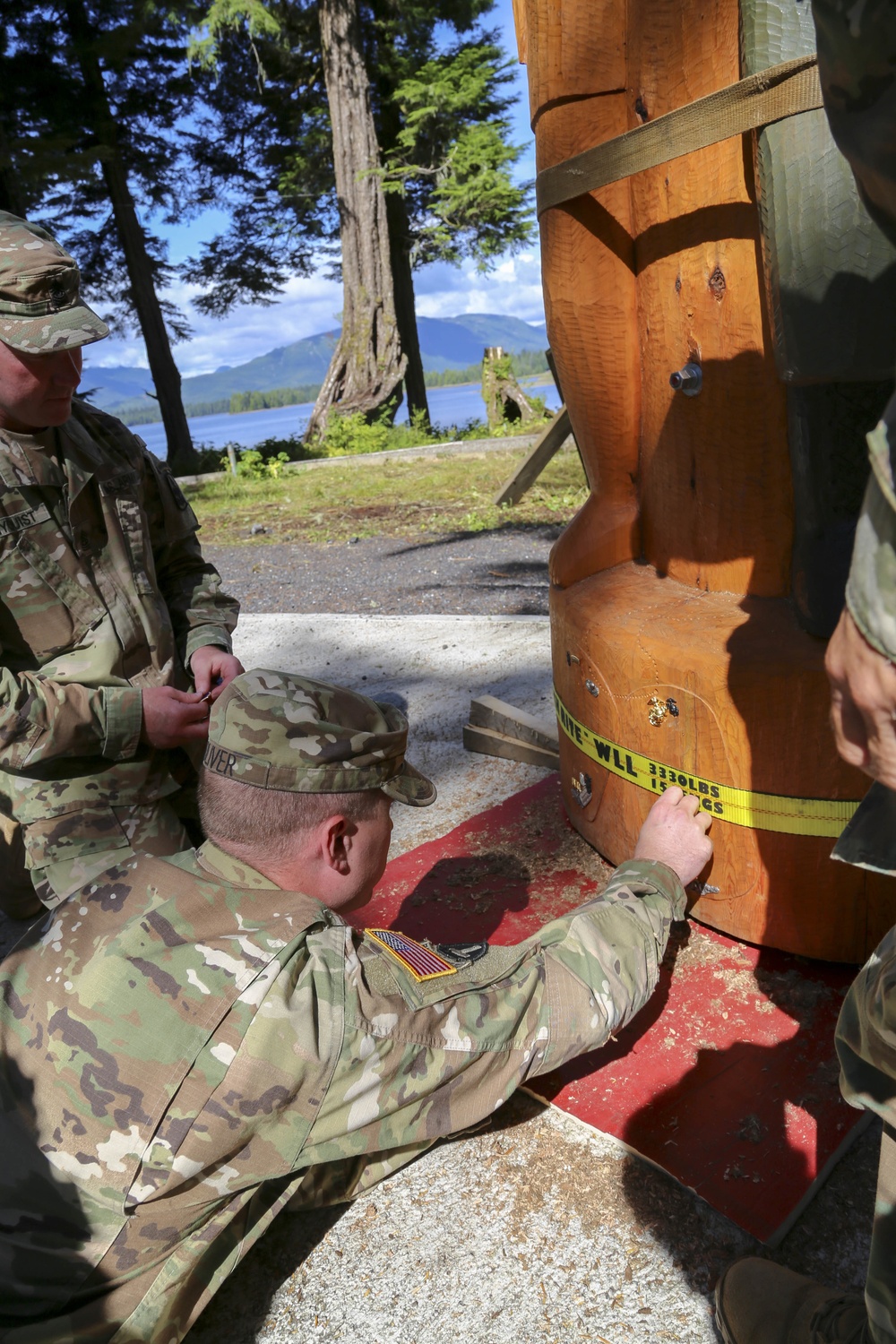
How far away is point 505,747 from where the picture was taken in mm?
3115

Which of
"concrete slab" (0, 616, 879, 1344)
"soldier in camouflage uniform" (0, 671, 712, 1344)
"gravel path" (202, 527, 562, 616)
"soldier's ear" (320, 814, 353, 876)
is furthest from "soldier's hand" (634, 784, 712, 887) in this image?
"gravel path" (202, 527, 562, 616)

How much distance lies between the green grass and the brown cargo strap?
552 centimetres

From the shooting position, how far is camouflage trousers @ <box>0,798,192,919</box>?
2324mm

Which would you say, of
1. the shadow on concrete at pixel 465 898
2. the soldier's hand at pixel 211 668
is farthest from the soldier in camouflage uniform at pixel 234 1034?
the soldier's hand at pixel 211 668

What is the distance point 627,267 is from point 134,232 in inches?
594

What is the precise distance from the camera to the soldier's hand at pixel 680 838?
6.11 feet

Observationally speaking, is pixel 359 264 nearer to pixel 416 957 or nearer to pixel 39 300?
pixel 39 300

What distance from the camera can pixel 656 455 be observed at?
210 cm

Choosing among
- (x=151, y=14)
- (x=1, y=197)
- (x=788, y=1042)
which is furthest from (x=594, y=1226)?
(x=151, y=14)

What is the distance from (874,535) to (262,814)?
970 mm

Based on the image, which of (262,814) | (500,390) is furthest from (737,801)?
(500,390)

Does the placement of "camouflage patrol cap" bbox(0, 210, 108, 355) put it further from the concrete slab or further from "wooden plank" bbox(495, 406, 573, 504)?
"wooden plank" bbox(495, 406, 573, 504)

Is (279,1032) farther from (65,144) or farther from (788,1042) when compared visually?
(65,144)

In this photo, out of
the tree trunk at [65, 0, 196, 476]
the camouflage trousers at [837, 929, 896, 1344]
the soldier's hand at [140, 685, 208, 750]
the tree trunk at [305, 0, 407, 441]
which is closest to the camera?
the camouflage trousers at [837, 929, 896, 1344]
